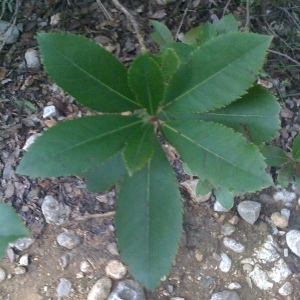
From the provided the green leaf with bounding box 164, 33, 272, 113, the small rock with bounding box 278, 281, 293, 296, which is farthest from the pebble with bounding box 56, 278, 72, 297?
the green leaf with bounding box 164, 33, 272, 113

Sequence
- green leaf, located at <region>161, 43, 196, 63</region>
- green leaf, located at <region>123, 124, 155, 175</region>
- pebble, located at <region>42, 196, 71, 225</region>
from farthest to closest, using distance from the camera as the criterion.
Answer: pebble, located at <region>42, 196, 71, 225</region>
green leaf, located at <region>161, 43, 196, 63</region>
green leaf, located at <region>123, 124, 155, 175</region>

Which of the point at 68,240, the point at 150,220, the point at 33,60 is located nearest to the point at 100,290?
the point at 68,240

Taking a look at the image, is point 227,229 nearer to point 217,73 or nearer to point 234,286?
point 234,286

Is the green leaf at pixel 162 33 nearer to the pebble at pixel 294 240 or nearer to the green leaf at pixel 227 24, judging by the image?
the green leaf at pixel 227 24

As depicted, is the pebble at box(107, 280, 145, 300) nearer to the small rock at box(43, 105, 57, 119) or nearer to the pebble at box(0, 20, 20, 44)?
the small rock at box(43, 105, 57, 119)

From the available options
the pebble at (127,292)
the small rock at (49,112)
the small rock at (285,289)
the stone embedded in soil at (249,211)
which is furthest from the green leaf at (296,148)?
the small rock at (49,112)

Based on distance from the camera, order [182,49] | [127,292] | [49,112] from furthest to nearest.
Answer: [49,112], [127,292], [182,49]

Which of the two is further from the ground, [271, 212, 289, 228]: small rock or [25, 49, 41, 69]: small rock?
[25, 49, 41, 69]: small rock

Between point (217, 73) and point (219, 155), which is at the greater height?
point (217, 73)
